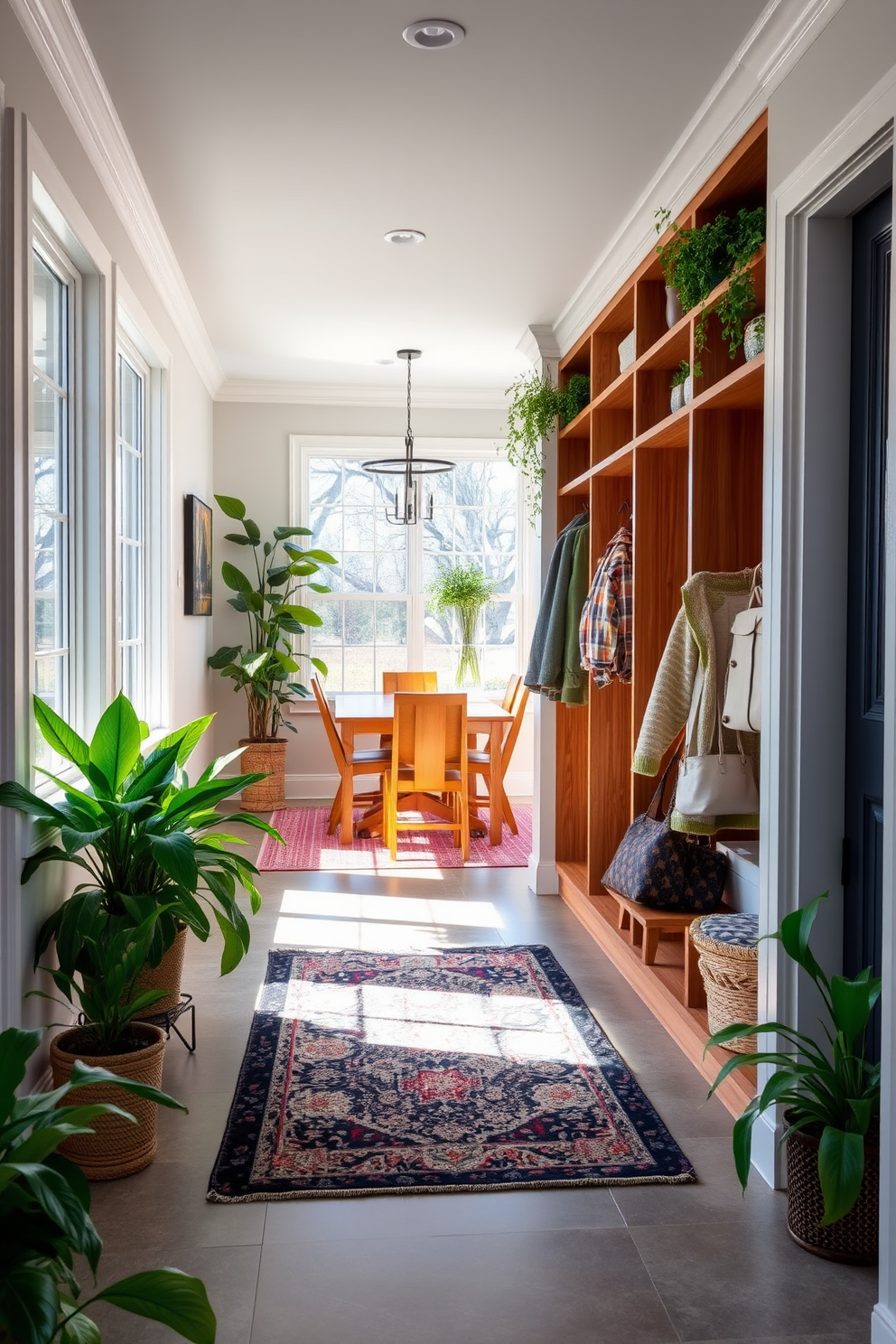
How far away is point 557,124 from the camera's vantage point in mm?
3139

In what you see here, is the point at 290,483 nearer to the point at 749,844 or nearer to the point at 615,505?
the point at 615,505

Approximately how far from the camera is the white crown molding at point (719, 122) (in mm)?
2387

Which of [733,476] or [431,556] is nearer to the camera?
[733,476]

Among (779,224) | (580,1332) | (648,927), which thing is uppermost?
(779,224)

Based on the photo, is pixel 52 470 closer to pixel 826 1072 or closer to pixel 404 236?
pixel 404 236

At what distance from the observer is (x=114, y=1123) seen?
2.46 m

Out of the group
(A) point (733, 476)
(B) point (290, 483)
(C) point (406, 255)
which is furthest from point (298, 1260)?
(B) point (290, 483)

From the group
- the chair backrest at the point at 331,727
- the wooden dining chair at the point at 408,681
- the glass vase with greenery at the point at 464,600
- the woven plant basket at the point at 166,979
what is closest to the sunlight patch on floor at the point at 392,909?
the chair backrest at the point at 331,727

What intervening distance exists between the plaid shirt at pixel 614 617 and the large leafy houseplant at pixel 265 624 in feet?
9.55

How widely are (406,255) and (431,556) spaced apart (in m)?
3.39

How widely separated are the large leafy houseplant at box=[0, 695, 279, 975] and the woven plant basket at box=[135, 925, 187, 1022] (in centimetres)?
23

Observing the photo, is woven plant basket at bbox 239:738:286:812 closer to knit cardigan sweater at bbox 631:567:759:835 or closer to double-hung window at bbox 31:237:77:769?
double-hung window at bbox 31:237:77:769

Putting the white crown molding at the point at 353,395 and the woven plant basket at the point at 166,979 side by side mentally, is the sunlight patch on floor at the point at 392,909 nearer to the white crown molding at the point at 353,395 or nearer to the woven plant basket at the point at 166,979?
the woven plant basket at the point at 166,979

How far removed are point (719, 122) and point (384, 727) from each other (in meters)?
3.55
